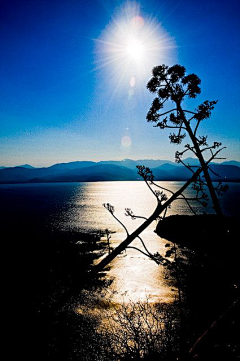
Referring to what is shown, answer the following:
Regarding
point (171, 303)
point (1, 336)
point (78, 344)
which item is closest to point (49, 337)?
point (78, 344)

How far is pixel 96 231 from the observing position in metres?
59.2

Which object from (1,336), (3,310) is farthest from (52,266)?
(1,336)

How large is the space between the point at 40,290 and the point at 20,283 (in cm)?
493

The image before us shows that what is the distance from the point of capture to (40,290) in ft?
82.2

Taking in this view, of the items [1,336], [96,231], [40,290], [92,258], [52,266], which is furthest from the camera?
[96,231]

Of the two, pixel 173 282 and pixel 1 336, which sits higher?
pixel 1 336

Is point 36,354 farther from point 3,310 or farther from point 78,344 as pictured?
point 3,310

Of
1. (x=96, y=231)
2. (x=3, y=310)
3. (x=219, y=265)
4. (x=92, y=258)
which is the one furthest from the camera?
(x=96, y=231)

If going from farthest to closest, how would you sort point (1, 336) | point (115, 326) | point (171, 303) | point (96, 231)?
point (96, 231) → point (171, 303) → point (115, 326) → point (1, 336)

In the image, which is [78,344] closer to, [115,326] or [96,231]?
[115,326]

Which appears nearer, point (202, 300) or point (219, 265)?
point (219, 265)

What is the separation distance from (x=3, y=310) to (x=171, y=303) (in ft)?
64.8

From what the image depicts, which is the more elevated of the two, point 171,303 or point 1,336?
point 1,336

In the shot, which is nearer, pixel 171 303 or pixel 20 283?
pixel 171 303
